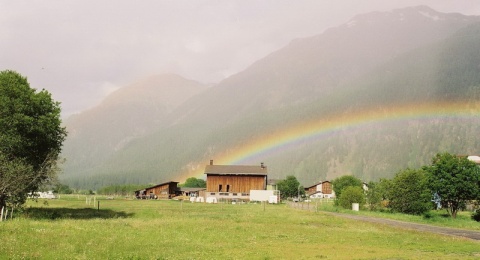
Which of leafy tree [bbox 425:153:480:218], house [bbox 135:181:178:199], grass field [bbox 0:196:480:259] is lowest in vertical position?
house [bbox 135:181:178:199]

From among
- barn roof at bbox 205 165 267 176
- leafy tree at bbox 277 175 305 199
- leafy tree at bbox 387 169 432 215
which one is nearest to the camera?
leafy tree at bbox 387 169 432 215

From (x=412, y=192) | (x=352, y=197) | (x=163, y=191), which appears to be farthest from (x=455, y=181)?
(x=163, y=191)

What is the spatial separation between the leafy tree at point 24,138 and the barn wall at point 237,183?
83.9 meters

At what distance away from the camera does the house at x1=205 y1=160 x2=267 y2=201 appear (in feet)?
445

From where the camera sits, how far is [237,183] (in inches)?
5364

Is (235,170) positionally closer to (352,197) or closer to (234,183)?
(234,183)

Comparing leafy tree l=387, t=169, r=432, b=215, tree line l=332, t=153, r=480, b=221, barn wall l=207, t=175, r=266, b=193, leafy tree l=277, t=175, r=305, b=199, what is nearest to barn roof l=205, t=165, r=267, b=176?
barn wall l=207, t=175, r=266, b=193

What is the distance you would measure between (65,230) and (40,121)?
19807mm

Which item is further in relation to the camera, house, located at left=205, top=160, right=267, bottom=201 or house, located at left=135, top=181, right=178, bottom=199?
house, located at left=135, top=181, right=178, bottom=199

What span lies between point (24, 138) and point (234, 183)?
91.7 meters

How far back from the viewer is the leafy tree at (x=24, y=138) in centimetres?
4447

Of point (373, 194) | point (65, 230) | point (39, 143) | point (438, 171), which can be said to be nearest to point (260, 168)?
point (373, 194)

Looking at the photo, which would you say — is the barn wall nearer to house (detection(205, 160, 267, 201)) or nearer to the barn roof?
house (detection(205, 160, 267, 201))

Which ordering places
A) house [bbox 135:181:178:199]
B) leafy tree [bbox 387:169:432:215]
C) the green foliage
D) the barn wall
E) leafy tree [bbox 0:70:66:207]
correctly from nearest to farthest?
leafy tree [bbox 0:70:66:207]
leafy tree [bbox 387:169:432:215]
the green foliage
the barn wall
house [bbox 135:181:178:199]
